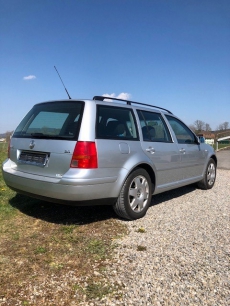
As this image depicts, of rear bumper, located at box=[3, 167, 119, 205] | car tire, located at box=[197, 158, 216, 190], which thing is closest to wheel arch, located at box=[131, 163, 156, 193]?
rear bumper, located at box=[3, 167, 119, 205]

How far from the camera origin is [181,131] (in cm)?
528

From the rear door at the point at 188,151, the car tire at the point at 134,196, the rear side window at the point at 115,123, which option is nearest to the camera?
A: the rear side window at the point at 115,123

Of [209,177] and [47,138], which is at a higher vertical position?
[47,138]

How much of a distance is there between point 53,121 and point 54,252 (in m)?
1.77

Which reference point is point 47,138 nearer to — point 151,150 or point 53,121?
point 53,121

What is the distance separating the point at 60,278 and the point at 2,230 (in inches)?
55.2

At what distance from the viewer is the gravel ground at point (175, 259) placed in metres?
2.14

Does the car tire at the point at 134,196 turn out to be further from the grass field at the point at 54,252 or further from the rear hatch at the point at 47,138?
the rear hatch at the point at 47,138

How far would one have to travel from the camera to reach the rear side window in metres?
3.45

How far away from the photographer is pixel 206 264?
8.68 feet

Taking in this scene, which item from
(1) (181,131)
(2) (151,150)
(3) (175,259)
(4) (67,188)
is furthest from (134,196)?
(1) (181,131)

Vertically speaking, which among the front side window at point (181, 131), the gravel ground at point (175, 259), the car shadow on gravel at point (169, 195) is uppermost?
the front side window at point (181, 131)

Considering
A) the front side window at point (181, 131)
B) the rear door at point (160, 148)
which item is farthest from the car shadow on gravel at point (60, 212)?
the front side window at point (181, 131)

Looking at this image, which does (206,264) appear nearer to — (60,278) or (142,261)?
(142,261)
